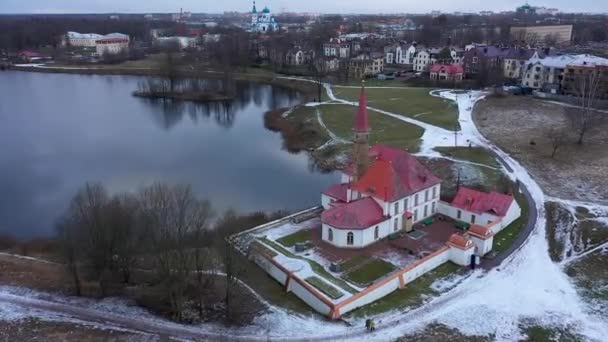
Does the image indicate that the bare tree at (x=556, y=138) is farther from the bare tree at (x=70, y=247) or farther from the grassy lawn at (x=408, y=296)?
the bare tree at (x=70, y=247)

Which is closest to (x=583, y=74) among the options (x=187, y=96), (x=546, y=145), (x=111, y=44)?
(x=546, y=145)

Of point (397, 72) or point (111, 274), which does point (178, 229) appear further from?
point (397, 72)

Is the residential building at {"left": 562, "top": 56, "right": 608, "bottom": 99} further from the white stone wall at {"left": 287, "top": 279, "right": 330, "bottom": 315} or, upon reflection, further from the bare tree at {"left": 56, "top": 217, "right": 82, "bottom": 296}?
the bare tree at {"left": 56, "top": 217, "right": 82, "bottom": 296}

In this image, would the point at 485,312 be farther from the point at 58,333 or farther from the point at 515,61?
the point at 515,61

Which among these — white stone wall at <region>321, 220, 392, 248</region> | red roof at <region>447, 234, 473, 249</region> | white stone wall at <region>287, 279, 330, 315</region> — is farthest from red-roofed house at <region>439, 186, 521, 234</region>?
white stone wall at <region>287, 279, 330, 315</region>

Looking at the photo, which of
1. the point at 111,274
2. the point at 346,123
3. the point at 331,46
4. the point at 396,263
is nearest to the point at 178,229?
the point at 111,274

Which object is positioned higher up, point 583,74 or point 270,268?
point 583,74

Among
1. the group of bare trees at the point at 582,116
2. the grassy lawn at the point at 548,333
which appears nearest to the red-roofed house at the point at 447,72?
the group of bare trees at the point at 582,116
